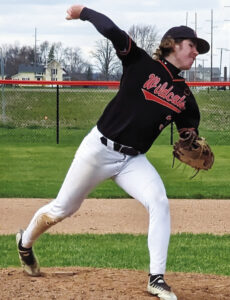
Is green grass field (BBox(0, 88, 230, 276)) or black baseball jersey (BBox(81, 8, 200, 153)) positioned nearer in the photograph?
black baseball jersey (BBox(81, 8, 200, 153))

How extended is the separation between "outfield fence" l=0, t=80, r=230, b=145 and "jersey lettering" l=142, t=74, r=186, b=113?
1200 cm

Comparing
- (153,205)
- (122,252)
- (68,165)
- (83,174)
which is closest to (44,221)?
(83,174)

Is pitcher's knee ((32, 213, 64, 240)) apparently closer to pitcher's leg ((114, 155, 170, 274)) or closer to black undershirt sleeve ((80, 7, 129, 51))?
pitcher's leg ((114, 155, 170, 274))

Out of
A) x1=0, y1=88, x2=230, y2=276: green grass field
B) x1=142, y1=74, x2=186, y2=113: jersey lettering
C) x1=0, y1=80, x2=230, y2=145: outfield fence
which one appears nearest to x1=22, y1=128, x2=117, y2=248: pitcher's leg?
x1=142, y1=74, x2=186, y2=113: jersey lettering

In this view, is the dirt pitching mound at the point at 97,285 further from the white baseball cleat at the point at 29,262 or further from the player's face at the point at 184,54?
the player's face at the point at 184,54

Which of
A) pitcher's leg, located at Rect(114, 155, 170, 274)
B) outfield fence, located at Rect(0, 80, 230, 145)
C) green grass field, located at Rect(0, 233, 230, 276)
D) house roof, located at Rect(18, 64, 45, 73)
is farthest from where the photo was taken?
house roof, located at Rect(18, 64, 45, 73)

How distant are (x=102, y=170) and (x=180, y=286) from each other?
1.13 m

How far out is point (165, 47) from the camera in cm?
468

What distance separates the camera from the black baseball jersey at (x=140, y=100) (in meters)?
4.52

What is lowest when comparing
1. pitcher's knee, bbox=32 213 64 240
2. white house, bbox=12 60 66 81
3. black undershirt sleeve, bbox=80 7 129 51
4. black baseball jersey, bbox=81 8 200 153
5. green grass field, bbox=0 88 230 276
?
white house, bbox=12 60 66 81

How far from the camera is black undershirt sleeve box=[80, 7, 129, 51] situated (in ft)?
14.3

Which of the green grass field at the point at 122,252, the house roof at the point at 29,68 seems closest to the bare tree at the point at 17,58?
the house roof at the point at 29,68

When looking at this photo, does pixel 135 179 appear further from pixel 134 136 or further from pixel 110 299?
pixel 110 299

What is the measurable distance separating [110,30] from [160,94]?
53 centimetres
